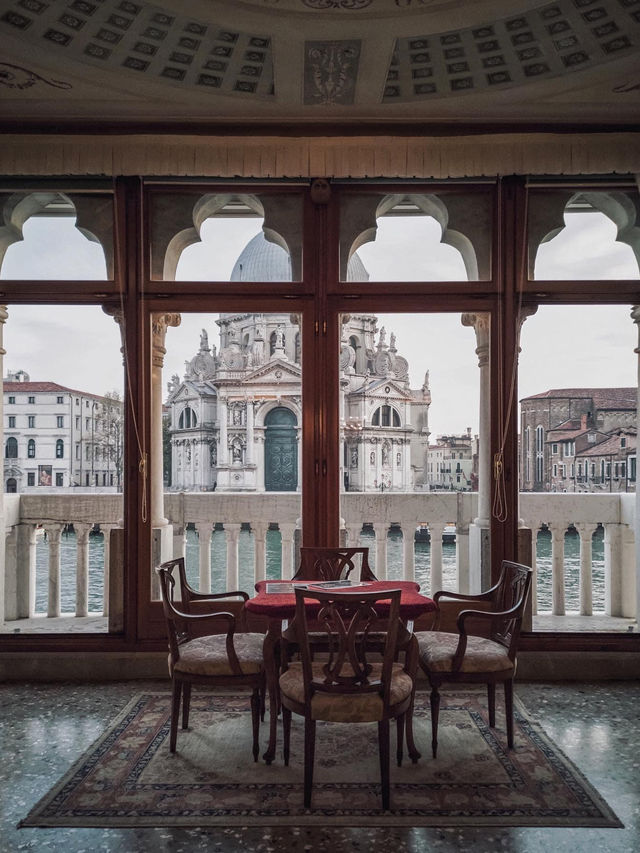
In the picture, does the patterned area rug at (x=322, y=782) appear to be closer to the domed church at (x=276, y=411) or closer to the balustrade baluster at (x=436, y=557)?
the balustrade baluster at (x=436, y=557)

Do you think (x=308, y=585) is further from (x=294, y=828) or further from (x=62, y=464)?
(x=62, y=464)

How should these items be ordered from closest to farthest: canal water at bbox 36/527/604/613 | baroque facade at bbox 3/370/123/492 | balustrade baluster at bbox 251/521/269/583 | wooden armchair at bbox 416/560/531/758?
wooden armchair at bbox 416/560/531/758, balustrade baluster at bbox 251/521/269/583, canal water at bbox 36/527/604/613, baroque facade at bbox 3/370/123/492

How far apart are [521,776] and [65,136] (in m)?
4.09

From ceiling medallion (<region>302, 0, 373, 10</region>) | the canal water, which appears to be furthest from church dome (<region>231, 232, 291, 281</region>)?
ceiling medallion (<region>302, 0, 373, 10</region>)

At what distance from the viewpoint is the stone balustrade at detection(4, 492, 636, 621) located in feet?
15.3

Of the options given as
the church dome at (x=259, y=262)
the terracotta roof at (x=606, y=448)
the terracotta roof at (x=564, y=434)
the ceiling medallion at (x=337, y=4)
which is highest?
the church dome at (x=259, y=262)

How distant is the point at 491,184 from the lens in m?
3.99

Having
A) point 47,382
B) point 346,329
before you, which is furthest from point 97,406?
point 346,329

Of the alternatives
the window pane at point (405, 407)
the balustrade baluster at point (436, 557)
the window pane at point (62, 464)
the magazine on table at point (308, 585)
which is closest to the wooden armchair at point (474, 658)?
the magazine on table at point (308, 585)

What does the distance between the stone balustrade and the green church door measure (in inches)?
1323

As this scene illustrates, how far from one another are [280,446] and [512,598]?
36081 millimetres

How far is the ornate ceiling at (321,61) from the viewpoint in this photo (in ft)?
9.87

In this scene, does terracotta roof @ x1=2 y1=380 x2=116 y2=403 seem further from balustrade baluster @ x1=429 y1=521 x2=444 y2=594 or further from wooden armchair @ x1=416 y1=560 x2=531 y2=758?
wooden armchair @ x1=416 y1=560 x2=531 y2=758

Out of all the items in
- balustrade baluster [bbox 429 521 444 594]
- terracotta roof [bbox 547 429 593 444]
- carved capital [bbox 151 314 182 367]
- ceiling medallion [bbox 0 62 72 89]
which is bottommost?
balustrade baluster [bbox 429 521 444 594]
